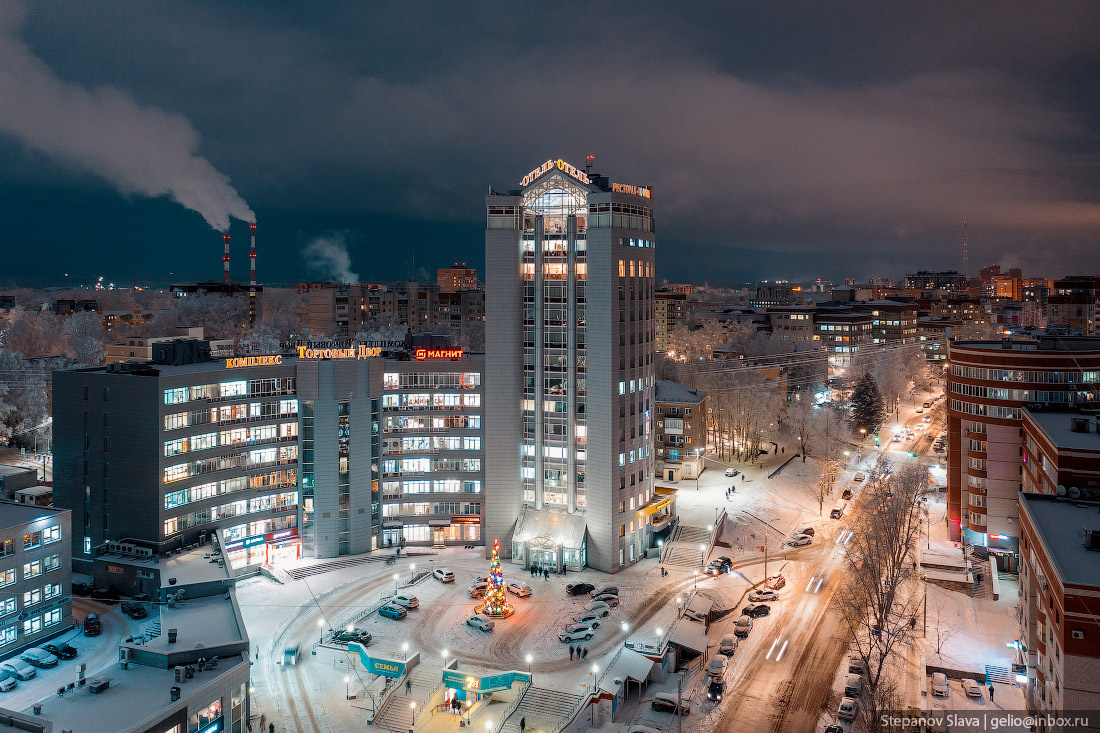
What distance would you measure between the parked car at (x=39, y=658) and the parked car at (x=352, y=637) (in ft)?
56.4

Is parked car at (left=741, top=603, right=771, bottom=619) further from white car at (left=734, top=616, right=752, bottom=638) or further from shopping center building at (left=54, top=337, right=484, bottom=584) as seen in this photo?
shopping center building at (left=54, top=337, right=484, bottom=584)

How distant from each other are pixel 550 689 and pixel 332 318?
→ 496 ft

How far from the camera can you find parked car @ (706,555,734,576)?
63.3 meters

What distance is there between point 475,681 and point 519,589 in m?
15.4

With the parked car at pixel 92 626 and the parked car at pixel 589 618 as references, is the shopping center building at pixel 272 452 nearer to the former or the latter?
the parked car at pixel 92 626

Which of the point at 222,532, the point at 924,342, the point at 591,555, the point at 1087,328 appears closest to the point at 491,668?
the point at 591,555

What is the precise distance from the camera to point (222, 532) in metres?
63.0

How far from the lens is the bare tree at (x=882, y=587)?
45.5 m

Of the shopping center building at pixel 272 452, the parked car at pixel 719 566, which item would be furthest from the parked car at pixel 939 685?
the shopping center building at pixel 272 452

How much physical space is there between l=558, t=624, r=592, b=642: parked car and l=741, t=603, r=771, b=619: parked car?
41.0ft

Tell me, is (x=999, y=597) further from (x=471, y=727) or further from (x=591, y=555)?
(x=471, y=727)

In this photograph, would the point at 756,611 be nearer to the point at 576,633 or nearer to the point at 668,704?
the point at 576,633

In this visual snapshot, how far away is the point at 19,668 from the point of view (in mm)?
43938

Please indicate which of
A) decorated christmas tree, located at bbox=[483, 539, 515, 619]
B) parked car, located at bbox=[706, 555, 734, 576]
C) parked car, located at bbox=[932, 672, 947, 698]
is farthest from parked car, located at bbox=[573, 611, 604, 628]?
parked car, located at bbox=[932, 672, 947, 698]
